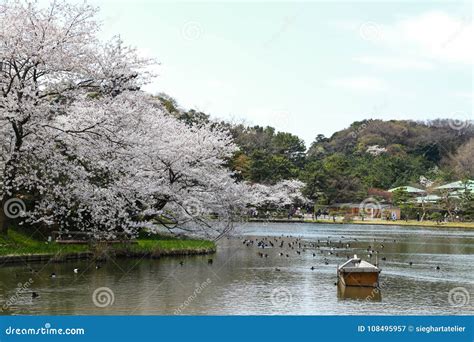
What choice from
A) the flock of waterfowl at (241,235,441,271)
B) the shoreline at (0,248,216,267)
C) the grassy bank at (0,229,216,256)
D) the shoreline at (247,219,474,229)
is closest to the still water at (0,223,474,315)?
the shoreline at (0,248,216,267)

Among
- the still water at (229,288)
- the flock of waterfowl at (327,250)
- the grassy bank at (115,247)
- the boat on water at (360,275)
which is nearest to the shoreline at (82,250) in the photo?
the grassy bank at (115,247)

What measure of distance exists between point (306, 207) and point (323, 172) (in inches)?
201

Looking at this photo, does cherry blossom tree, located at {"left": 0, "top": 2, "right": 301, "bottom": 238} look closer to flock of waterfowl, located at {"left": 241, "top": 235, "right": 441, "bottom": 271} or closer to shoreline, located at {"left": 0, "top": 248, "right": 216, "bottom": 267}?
shoreline, located at {"left": 0, "top": 248, "right": 216, "bottom": 267}

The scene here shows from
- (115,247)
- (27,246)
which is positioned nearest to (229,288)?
(115,247)

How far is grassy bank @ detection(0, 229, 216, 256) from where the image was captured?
23.5 meters

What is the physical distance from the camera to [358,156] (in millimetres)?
111188

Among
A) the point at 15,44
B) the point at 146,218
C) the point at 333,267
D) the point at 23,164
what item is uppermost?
the point at 15,44

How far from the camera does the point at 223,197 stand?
105 ft

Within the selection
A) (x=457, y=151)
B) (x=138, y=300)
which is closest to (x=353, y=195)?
(x=457, y=151)

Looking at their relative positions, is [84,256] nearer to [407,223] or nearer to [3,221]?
[3,221]

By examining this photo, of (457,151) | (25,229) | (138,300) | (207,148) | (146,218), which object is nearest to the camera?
(138,300)

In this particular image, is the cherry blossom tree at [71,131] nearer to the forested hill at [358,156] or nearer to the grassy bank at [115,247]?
the grassy bank at [115,247]

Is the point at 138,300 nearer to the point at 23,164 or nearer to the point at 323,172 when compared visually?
the point at 23,164

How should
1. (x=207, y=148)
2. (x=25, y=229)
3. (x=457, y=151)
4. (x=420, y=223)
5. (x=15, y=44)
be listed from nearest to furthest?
(x=15, y=44) < (x=25, y=229) < (x=207, y=148) < (x=420, y=223) < (x=457, y=151)
